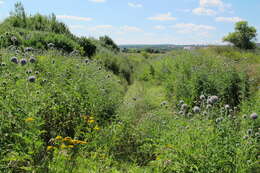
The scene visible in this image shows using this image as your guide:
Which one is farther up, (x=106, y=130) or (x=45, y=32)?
(x=45, y=32)

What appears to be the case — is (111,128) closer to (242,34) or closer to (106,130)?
(106,130)

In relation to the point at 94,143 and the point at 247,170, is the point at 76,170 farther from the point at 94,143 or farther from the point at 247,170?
the point at 247,170

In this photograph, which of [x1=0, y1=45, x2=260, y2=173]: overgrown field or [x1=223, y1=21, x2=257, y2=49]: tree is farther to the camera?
[x1=223, y1=21, x2=257, y2=49]: tree

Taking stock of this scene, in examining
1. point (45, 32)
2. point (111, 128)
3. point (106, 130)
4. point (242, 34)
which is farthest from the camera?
point (242, 34)

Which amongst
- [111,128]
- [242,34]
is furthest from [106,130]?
[242,34]

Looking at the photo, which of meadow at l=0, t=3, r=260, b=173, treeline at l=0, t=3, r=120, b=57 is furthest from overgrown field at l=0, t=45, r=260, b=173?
treeline at l=0, t=3, r=120, b=57

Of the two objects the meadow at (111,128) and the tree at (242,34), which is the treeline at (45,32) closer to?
the meadow at (111,128)

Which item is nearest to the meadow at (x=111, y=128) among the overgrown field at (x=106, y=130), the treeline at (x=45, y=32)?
the overgrown field at (x=106, y=130)

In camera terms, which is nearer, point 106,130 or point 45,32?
point 106,130

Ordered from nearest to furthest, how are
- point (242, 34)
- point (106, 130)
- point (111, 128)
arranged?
point (106, 130) < point (111, 128) < point (242, 34)

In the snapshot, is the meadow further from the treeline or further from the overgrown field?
the treeline

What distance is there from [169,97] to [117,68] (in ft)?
19.7

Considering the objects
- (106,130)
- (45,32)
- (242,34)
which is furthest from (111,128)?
(242,34)

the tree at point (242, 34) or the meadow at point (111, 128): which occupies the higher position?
the tree at point (242, 34)
